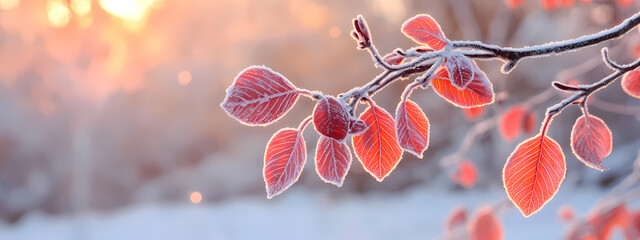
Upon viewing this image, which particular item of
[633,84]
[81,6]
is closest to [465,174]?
[633,84]

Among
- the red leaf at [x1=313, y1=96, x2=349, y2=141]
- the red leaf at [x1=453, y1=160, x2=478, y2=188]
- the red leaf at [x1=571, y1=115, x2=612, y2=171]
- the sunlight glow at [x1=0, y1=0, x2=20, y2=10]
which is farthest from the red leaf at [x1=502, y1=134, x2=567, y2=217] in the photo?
the sunlight glow at [x1=0, y1=0, x2=20, y2=10]

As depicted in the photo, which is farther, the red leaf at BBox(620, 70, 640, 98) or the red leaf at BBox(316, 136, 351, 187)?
the red leaf at BBox(620, 70, 640, 98)

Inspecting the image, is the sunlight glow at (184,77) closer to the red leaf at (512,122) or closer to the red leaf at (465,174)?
the red leaf at (465,174)

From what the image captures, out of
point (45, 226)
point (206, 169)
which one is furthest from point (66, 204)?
point (206, 169)

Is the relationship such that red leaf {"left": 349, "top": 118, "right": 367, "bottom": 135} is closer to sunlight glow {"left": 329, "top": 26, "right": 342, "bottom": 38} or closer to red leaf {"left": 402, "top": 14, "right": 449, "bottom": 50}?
red leaf {"left": 402, "top": 14, "right": 449, "bottom": 50}

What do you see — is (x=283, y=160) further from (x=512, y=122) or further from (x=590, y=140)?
(x=512, y=122)
